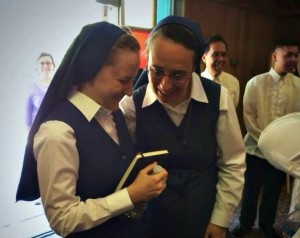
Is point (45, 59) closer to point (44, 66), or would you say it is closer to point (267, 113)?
point (44, 66)

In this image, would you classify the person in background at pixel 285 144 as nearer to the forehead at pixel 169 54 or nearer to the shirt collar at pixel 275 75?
the forehead at pixel 169 54

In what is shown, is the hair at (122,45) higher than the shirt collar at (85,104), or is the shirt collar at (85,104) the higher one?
the hair at (122,45)

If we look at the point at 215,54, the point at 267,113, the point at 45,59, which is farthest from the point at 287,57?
the point at 45,59

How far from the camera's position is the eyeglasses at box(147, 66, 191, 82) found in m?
1.04

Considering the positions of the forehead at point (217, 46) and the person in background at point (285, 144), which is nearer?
the person in background at point (285, 144)

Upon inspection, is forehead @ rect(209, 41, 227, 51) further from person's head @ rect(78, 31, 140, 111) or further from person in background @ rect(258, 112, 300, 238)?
person's head @ rect(78, 31, 140, 111)

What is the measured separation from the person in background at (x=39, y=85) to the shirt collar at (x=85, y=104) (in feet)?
4.29

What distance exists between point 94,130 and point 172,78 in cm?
33

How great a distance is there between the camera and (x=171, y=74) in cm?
104

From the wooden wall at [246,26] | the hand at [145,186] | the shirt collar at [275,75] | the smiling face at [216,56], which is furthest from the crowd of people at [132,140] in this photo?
the wooden wall at [246,26]

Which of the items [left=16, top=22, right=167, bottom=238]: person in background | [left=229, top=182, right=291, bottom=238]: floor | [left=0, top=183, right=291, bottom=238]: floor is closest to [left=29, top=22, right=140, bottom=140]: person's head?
[left=16, top=22, right=167, bottom=238]: person in background

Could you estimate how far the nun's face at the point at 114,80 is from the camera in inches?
36.0

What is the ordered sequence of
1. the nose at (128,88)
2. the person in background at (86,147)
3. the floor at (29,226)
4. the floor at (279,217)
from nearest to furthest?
the person in background at (86,147), the nose at (128,88), the floor at (29,226), the floor at (279,217)

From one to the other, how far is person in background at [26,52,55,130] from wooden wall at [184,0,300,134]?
166 centimetres
